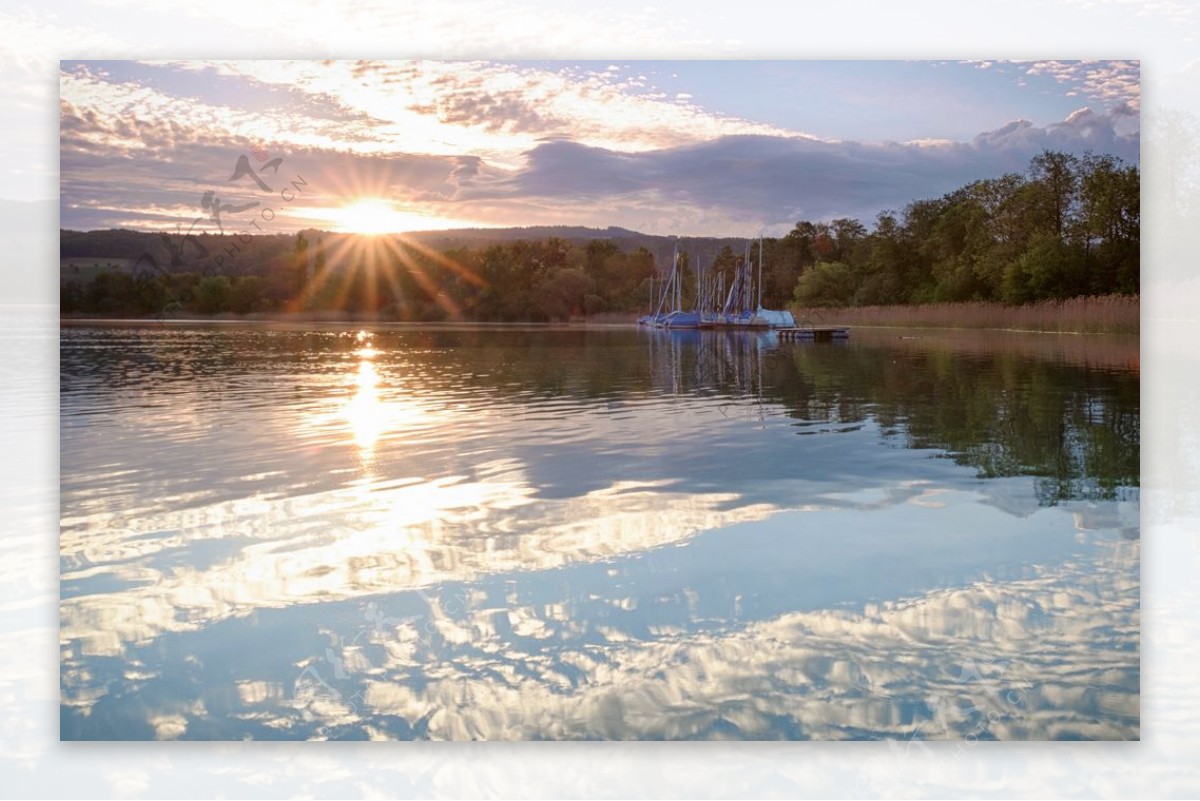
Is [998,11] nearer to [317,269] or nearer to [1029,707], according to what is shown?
[1029,707]

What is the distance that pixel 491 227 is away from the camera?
9.80 metres

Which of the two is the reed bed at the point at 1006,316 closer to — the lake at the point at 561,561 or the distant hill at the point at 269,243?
the lake at the point at 561,561

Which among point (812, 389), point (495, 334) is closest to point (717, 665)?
point (495, 334)

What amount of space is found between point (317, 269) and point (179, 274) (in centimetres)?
108

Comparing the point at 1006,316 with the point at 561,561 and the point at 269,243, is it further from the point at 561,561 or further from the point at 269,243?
the point at 269,243

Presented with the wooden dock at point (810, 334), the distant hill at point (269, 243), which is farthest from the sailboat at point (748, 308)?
the distant hill at point (269, 243)

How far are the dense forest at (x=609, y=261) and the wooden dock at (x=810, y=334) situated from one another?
7.79 ft

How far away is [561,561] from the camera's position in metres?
6.84

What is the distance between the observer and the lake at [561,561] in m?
5.54

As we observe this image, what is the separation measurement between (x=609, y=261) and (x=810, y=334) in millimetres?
5992

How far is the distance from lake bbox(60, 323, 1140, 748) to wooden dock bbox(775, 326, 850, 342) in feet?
10.3
